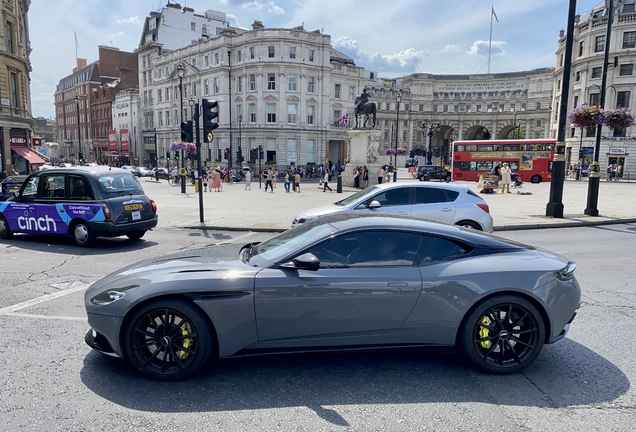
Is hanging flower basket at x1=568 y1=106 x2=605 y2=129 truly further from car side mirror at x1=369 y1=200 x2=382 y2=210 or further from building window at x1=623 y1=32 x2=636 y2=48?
building window at x1=623 y1=32 x2=636 y2=48

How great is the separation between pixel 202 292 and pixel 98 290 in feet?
3.48

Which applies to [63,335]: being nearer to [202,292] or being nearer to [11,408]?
[11,408]

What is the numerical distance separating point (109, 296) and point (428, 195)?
7403 mm

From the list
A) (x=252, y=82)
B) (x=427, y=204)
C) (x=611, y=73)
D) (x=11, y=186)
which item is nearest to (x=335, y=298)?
(x=427, y=204)

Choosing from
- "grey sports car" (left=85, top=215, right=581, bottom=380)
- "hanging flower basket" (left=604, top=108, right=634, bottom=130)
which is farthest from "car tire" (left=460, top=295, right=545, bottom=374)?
"hanging flower basket" (left=604, top=108, right=634, bottom=130)

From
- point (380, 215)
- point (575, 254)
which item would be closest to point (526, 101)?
point (575, 254)

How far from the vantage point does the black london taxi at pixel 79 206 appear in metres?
9.58

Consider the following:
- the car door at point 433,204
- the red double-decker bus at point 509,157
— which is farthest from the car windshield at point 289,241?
the red double-decker bus at point 509,157

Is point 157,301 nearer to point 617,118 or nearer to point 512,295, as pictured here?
point 512,295

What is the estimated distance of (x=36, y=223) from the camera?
10.0 m

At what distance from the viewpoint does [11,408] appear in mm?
3348

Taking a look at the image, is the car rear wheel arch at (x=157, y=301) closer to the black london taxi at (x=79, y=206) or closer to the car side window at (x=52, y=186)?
the black london taxi at (x=79, y=206)

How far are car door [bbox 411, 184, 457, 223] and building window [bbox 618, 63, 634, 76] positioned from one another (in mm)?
53372

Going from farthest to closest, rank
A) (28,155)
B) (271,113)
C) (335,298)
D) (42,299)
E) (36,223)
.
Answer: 1. (271,113)
2. (28,155)
3. (36,223)
4. (42,299)
5. (335,298)
